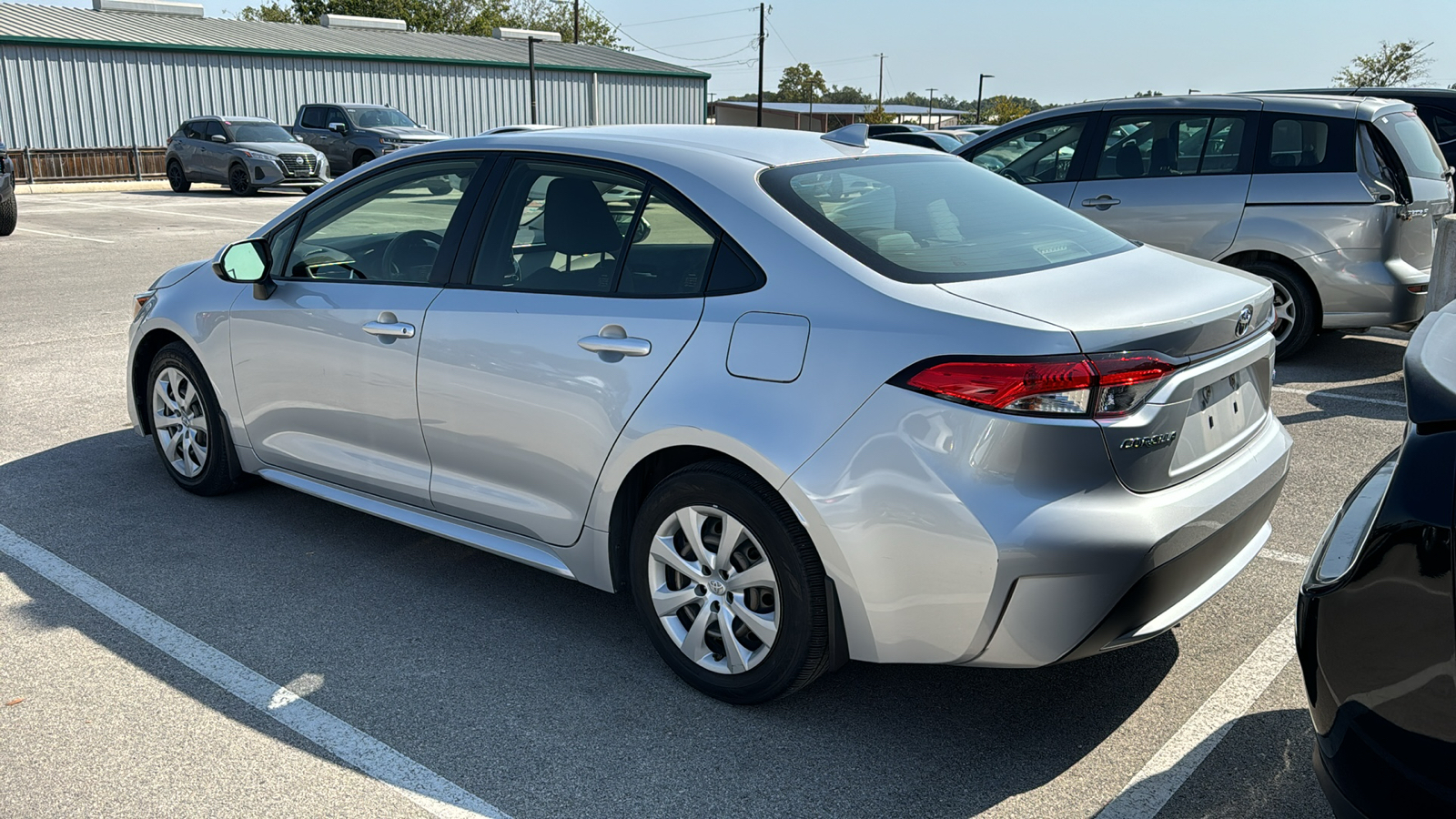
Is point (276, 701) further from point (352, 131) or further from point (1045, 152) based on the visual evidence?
point (352, 131)

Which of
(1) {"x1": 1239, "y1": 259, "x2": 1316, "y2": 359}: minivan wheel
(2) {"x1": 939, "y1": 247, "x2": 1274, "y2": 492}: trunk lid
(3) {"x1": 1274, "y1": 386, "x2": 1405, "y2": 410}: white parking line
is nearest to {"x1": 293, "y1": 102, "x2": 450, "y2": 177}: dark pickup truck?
(1) {"x1": 1239, "y1": 259, "x2": 1316, "y2": 359}: minivan wheel

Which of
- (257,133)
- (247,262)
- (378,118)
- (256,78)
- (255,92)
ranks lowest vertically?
(247,262)

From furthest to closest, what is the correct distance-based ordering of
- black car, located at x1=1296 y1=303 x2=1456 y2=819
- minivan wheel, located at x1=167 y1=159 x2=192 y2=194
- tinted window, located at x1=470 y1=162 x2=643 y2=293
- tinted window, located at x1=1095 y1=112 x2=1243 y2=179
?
minivan wheel, located at x1=167 y1=159 x2=192 y2=194 → tinted window, located at x1=1095 y1=112 x2=1243 y2=179 → tinted window, located at x1=470 y1=162 x2=643 y2=293 → black car, located at x1=1296 y1=303 x2=1456 y2=819

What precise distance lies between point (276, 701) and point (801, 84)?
11472 cm

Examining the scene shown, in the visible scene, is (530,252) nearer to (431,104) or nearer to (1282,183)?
(1282,183)

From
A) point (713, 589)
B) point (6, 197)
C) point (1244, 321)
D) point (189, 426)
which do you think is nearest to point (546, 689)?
point (713, 589)

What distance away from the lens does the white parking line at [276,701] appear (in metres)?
2.95

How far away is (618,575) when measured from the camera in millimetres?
3635

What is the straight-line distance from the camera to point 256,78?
1374 inches

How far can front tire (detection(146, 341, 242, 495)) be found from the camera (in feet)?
16.1

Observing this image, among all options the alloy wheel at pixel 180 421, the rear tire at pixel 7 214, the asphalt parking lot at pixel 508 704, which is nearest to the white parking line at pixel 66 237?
the rear tire at pixel 7 214

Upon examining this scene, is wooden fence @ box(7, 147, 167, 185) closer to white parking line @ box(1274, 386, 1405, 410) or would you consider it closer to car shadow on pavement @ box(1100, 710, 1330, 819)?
white parking line @ box(1274, 386, 1405, 410)

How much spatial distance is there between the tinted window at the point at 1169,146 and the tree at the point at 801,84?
99.6 m

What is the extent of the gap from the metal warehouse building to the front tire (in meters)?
27.1
